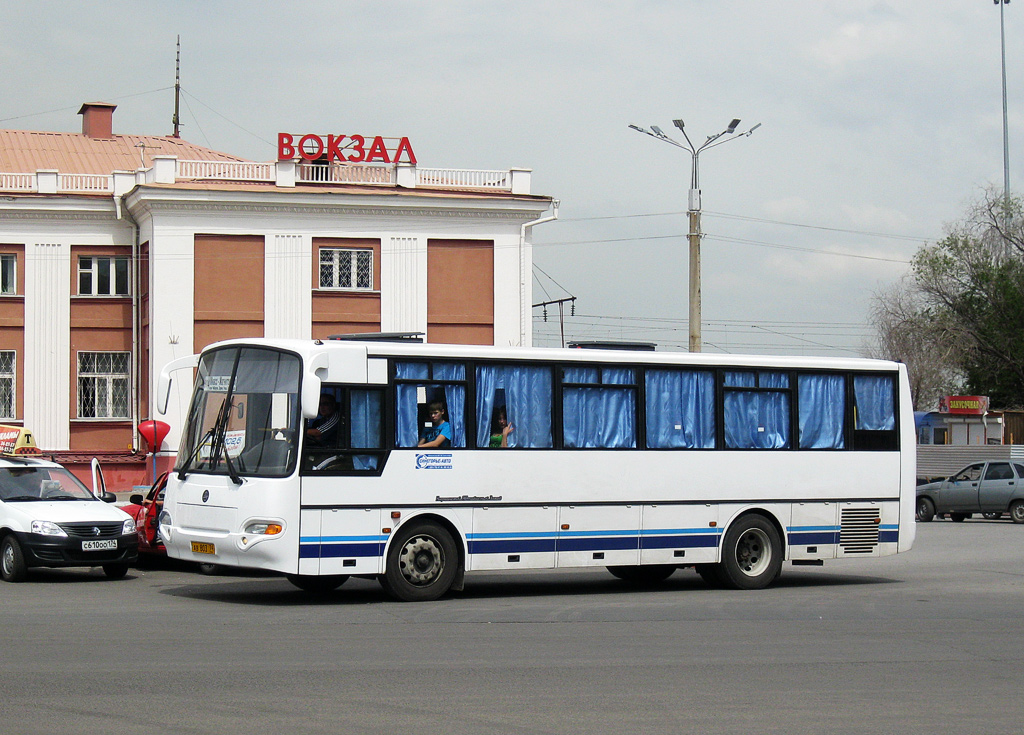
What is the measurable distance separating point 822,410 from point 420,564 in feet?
19.4

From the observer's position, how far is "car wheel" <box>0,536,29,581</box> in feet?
53.1

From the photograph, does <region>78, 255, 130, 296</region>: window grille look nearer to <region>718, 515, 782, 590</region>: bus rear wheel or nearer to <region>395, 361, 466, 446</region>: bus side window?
<region>395, 361, 466, 446</region>: bus side window

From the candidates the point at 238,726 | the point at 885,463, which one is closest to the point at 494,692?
the point at 238,726

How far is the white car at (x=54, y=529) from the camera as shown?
16.1m

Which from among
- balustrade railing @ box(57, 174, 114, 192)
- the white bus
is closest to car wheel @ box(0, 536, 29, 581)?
the white bus

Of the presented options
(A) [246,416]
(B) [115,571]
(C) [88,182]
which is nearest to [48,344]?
(C) [88,182]

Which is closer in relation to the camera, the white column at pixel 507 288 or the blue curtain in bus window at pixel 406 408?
the blue curtain in bus window at pixel 406 408

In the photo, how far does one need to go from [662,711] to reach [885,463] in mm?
9873

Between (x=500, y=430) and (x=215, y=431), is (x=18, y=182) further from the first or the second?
(x=500, y=430)

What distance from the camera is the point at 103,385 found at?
38312 mm

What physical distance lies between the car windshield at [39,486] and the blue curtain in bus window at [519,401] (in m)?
6.33

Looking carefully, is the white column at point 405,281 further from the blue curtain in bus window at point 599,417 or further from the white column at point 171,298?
the blue curtain in bus window at point 599,417

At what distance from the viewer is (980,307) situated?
56.8 metres

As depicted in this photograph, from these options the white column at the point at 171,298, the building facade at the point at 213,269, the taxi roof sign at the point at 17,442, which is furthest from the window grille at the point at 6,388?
the taxi roof sign at the point at 17,442
